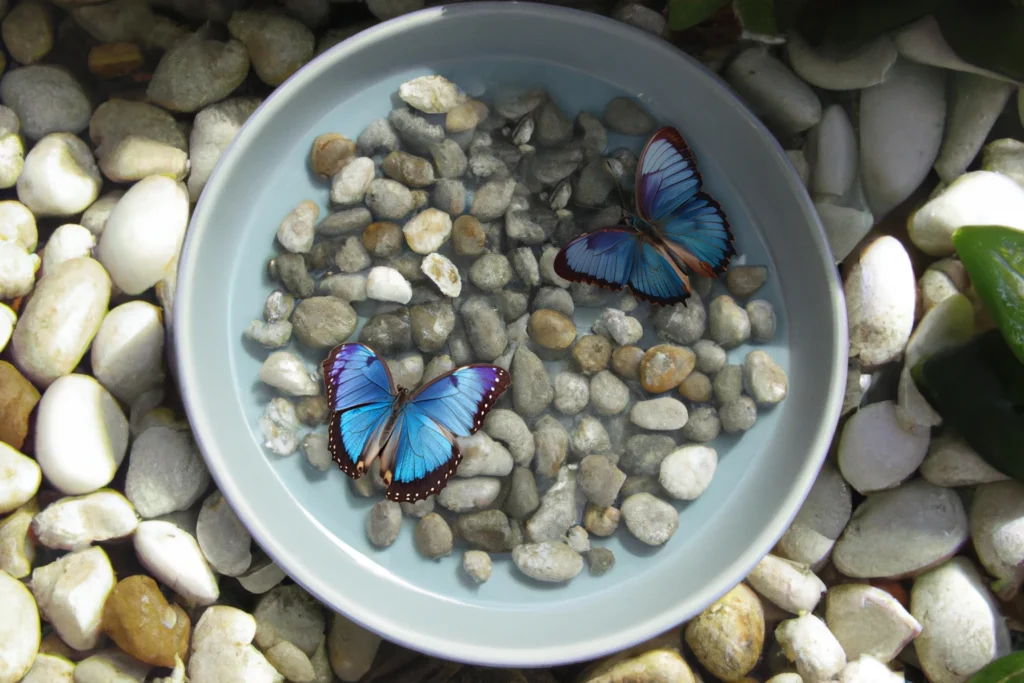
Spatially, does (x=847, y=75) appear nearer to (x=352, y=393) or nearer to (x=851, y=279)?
(x=851, y=279)

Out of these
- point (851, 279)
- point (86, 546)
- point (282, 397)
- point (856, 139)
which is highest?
point (856, 139)

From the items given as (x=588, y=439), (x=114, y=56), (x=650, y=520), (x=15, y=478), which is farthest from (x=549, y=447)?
(x=114, y=56)

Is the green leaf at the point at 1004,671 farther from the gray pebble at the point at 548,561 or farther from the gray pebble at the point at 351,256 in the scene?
the gray pebble at the point at 351,256

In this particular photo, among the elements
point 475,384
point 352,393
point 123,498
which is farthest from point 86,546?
point 475,384

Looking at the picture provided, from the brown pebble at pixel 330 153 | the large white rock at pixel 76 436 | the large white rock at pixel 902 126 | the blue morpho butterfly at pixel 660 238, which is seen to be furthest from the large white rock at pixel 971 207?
the large white rock at pixel 76 436

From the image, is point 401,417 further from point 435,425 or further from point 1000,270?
point 1000,270

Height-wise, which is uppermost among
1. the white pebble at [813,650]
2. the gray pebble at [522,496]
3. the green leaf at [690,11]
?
the green leaf at [690,11]
